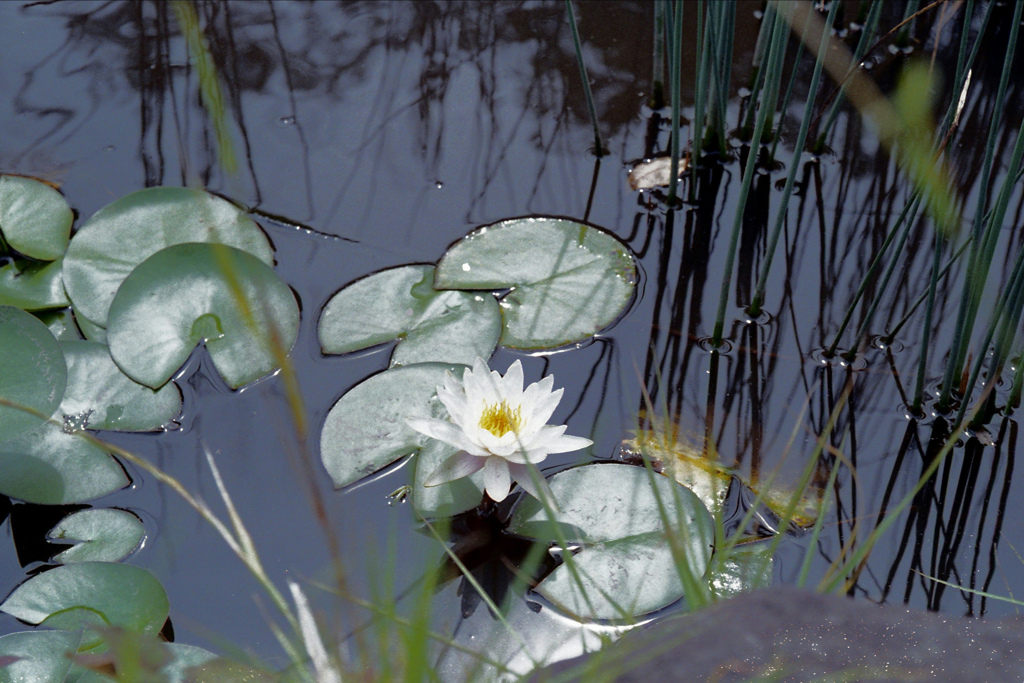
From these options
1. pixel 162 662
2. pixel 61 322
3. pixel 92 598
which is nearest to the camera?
pixel 162 662

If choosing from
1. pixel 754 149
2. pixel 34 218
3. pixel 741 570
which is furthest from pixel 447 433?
pixel 34 218

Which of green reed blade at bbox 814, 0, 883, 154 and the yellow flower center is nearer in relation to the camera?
the yellow flower center

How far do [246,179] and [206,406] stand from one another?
0.54 meters

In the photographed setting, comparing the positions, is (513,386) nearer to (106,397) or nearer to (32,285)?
(106,397)

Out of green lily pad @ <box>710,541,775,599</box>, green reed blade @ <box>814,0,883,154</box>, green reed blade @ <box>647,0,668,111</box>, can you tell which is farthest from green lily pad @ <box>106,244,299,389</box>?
green reed blade @ <box>814,0,883,154</box>

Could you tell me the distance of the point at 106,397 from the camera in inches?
49.7

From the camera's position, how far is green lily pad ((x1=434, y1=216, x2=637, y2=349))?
1.40 metres

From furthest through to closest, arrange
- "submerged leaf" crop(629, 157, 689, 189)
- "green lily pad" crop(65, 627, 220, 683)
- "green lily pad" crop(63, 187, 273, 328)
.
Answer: "submerged leaf" crop(629, 157, 689, 189), "green lily pad" crop(63, 187, 273, 328), "green lily pad" crop(65, 627, 220, 683)

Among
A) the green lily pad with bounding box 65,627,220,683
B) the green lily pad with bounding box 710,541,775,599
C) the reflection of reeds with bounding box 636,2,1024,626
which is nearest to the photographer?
the green lily pad with bounding box 65,627,220,683

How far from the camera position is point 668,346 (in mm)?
1398

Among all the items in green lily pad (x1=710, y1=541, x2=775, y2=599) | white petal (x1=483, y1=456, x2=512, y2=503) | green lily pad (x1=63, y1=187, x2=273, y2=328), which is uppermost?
green lily pad (x1=63, y1=187, x2=273, y2=328)

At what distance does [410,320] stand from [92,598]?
2.03ft

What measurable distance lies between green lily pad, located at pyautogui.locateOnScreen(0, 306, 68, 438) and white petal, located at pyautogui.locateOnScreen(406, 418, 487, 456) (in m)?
0.52

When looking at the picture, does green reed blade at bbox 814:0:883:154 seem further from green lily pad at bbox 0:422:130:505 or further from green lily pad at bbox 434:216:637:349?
green lily pad at bbox 0:422:130:505
